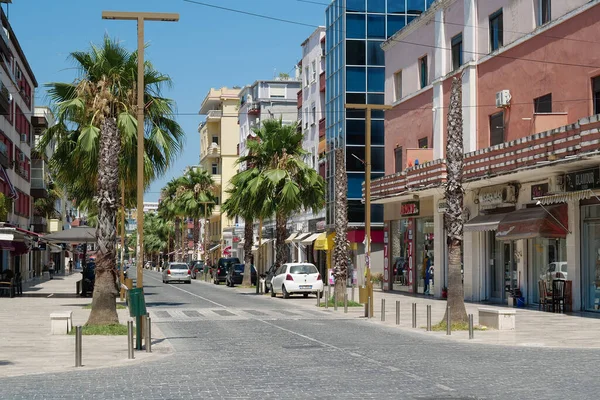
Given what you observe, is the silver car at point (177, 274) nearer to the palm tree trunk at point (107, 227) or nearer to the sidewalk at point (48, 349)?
the sidewalk at point (48, 349)

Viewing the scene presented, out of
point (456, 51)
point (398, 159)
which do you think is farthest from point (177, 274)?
point (456, 51)

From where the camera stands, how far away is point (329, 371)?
1444cm

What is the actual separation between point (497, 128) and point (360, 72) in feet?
85.8

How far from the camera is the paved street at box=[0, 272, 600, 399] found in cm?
1207

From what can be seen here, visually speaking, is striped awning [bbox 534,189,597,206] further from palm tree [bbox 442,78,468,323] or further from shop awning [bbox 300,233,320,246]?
shop awning [bbox 300,233,320,246]

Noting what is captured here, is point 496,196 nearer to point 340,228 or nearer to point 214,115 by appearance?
point 340,228

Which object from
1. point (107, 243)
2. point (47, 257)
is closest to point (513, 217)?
point (107, 243)

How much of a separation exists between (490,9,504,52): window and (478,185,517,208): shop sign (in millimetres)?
5379

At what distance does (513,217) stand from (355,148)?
2872 centimetres

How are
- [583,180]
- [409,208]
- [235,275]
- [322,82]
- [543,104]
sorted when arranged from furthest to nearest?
[322,82], [235,275], [409,208], [543,104], [583,180]

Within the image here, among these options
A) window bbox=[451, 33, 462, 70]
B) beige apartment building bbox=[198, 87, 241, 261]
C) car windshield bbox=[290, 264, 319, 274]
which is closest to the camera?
window bbox=[451, 33, 462, 70]

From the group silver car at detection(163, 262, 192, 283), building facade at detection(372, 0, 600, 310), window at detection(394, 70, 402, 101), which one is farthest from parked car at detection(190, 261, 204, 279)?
window at detection(394, 70, 402, 101)

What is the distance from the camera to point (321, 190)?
50750 mm

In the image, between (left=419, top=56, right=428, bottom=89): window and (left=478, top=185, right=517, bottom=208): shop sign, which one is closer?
(left=478, top=185, right=517, bottom=208): shop sign
